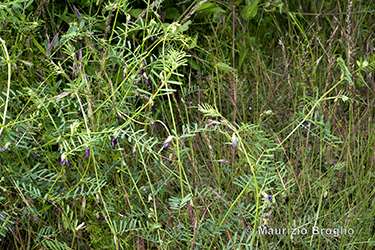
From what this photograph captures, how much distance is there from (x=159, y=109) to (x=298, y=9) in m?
1.12

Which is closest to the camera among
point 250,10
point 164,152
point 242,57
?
point 164,152

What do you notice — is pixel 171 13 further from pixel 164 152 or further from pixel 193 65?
pixel 164 152

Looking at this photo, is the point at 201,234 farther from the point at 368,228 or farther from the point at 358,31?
the point at 358,31

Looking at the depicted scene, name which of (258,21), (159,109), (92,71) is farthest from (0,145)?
(258,21)

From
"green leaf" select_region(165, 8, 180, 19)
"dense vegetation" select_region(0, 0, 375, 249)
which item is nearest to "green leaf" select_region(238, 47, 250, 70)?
"dense vegetation" select_region(0, 0, 375, 249)

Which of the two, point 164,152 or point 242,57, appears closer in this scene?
point 164,152

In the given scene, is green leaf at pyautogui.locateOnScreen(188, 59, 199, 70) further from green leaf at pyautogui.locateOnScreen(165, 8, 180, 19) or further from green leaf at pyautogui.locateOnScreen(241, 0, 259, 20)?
green leaf at pyautogui.locateOnScreen(241, 0, 259, 20)

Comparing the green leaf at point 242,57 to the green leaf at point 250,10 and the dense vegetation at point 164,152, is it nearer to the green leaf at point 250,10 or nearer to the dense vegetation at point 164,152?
the dense vegetation at point 164,152

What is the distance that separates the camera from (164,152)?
1.73 m

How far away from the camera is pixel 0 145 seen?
4.02 feet

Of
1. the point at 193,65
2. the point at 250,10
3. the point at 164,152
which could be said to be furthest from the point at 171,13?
the point at 164,152

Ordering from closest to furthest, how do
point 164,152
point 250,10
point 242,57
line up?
point 164,152, point 250,10, point 242,57

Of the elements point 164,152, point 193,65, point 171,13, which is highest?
point 171,13

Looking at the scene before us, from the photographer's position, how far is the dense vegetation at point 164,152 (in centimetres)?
111
